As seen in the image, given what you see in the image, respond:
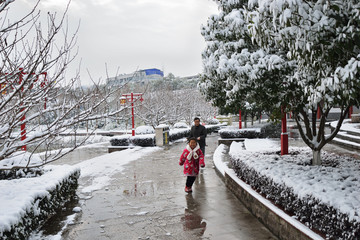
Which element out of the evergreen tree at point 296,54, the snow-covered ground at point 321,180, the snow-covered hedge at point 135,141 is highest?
the evergreen tree at point 296,54

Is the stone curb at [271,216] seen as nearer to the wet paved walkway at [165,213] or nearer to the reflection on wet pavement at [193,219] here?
the wet paved walkway at [165,213]

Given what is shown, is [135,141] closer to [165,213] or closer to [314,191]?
[165,213]

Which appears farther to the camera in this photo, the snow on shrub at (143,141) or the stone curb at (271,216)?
the snow on shrub at (143,141)

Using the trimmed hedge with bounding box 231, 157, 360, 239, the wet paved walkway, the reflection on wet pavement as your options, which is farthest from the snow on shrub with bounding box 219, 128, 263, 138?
the trimmed hedge with bounding box 231, 157, 360, 239

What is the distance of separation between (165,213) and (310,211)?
268cm

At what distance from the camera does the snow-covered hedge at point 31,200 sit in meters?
3.99

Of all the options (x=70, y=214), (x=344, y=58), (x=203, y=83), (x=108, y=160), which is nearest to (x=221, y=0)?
(x=203, y=83)

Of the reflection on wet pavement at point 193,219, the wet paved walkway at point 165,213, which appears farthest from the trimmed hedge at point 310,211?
the reflection on wet pavement at point 193,219

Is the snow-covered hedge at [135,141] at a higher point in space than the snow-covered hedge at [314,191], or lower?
lower

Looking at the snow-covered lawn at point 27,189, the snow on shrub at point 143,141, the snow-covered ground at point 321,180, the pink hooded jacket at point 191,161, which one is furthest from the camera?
the snow on shrub at point 143,141

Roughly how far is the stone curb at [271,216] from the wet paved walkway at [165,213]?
13cm

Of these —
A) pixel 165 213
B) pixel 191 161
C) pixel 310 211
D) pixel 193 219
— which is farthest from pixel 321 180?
pixel 191 161

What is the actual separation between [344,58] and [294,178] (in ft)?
6.55

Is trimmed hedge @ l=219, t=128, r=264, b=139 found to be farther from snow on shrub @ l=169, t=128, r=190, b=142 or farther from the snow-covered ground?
the snow-covered ground
